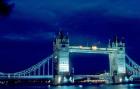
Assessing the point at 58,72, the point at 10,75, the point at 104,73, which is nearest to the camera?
the point at 58,72

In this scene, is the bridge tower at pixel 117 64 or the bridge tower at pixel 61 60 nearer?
the bridge tower at pixel 61 60

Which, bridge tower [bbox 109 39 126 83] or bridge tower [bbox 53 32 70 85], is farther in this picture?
bridge tower [bbox 109 39 126 83]

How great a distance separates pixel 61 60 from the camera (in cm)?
8538

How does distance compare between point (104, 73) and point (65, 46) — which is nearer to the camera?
point (65, 46)

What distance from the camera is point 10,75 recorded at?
8919 centimetres

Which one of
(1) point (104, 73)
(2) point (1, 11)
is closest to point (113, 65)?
(1) point (104, 73)

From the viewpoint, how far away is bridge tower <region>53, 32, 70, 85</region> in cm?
8316

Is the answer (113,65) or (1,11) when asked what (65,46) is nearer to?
(113,65)

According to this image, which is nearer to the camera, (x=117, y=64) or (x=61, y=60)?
(x=61, y=60)

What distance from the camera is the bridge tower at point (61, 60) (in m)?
83.2

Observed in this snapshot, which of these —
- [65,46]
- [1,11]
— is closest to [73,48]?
[65,46]

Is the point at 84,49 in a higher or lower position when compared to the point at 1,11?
higher

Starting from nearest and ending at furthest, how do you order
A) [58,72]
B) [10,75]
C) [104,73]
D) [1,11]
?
[1,11], [58,72], [10,75], [104,73]

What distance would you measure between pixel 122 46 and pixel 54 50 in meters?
17.9
